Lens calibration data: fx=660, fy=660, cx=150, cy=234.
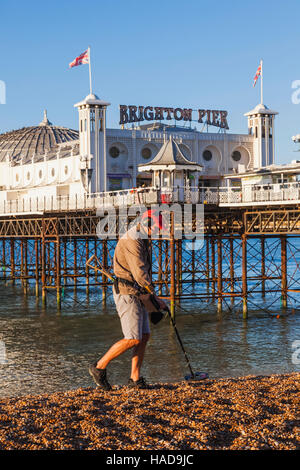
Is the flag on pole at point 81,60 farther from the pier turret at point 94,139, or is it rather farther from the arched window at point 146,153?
the arched window at point 146,153

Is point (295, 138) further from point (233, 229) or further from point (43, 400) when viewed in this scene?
point (43, 400)

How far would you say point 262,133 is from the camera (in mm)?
49281

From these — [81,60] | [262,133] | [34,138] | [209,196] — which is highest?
[34,138]

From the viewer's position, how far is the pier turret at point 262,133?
49.0m

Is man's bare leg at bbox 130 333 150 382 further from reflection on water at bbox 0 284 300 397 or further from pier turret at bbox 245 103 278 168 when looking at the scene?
pier turret at bbox 245 103 278 168

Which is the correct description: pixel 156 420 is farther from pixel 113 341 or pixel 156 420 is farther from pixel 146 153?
pixel 146 153

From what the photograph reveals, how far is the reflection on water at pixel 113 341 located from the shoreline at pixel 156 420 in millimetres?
7908

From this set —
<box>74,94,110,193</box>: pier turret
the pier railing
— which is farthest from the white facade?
the pier railing

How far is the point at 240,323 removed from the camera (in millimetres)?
31203

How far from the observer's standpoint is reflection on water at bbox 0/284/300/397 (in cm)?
1998

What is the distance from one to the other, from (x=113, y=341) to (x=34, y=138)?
4050 inches

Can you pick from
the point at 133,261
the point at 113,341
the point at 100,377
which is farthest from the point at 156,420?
the point at 113,341

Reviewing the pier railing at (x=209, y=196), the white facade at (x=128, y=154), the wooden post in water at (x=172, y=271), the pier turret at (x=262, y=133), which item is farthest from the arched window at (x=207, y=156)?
the wooden post in water at (x=172, y=271)
